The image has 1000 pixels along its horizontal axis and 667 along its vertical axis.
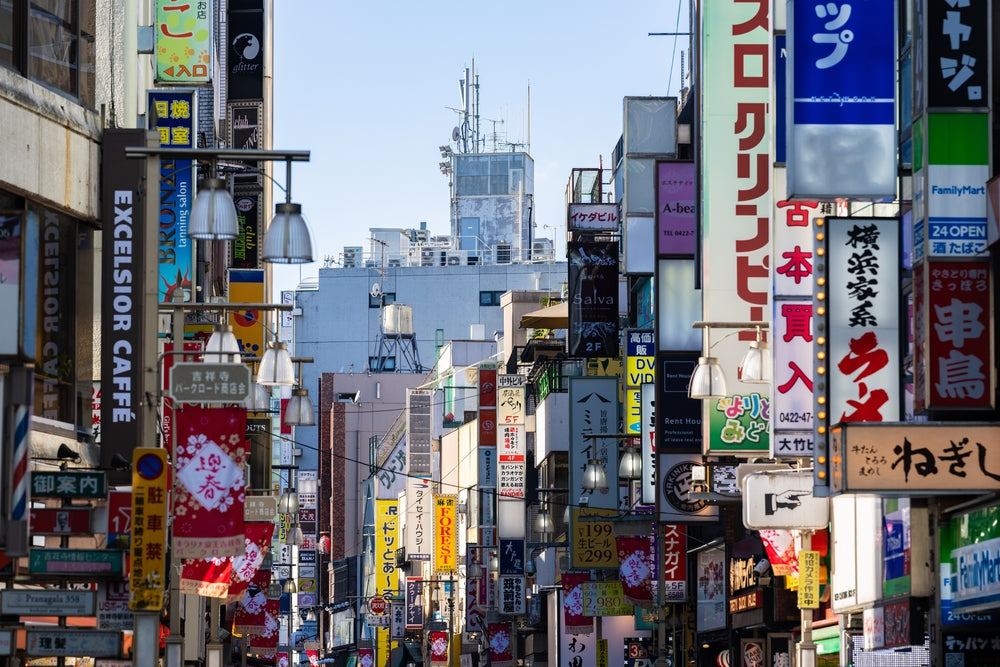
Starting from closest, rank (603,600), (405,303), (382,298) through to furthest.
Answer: (603,600) < (382,298) < (405,303)

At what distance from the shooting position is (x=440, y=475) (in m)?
109

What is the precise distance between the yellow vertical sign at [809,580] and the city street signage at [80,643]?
11.5 m

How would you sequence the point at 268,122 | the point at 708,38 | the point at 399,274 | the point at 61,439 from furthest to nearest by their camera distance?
the point at 399,274, the point at 268,122, the point at 708,38, the point at 61,439

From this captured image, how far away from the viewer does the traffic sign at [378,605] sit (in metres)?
106

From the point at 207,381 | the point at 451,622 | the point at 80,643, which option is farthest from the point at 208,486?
the point at 451,622

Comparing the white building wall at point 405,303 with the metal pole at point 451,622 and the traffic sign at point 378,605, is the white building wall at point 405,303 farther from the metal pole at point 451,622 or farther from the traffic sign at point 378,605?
the metal pole at point 451,622

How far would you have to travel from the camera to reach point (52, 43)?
77.4 ft

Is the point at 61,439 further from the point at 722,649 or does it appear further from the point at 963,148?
the point at 722,649

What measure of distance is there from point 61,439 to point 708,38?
38.8 ft

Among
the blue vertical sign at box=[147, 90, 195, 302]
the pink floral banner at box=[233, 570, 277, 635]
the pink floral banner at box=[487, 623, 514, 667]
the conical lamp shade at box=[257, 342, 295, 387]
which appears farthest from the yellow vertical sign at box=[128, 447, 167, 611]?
the pink floral banner at box=[487, 623, 514, 667]

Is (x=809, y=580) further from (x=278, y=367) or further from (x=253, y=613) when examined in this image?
(x=253, y=613)

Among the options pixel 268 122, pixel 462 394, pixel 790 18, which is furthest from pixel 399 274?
pixel 790 18

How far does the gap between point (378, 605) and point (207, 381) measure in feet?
289

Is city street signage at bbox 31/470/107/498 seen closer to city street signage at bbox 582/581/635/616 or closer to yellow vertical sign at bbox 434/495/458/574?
city street signage at bbox 582/581/635/616
